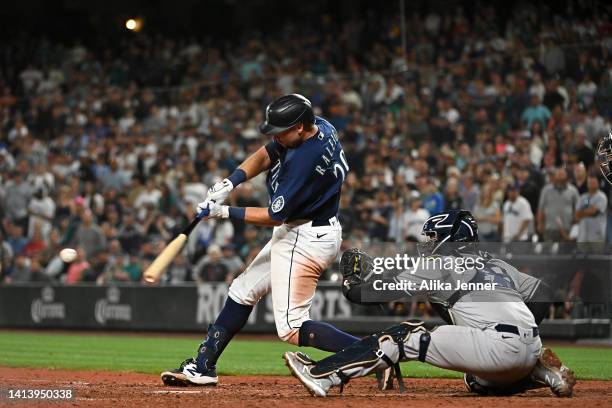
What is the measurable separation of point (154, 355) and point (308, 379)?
5.73m

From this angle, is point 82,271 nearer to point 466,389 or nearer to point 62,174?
point 62,174

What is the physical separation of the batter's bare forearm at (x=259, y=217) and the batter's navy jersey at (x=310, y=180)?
40 mm

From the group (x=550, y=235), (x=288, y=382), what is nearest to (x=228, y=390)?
(x=288, y=382)

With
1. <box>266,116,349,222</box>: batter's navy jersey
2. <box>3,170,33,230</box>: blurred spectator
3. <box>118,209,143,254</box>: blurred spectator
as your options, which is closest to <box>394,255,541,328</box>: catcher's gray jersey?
<box>266,116,349,222</box>: batter's navy jersey

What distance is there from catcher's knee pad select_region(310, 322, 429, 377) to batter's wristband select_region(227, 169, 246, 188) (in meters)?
1.55

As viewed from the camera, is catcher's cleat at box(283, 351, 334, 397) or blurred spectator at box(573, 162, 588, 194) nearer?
catcher's cleat at box(283, 351, 334, 397)

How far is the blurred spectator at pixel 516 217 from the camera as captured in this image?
13.0 metres

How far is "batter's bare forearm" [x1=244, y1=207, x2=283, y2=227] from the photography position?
670 cm

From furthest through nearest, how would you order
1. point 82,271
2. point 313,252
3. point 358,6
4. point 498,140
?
point 358,6 < point 82,271 < point 498,140 < point 313,252

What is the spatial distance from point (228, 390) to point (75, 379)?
1862 mm

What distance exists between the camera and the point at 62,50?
24297 mm

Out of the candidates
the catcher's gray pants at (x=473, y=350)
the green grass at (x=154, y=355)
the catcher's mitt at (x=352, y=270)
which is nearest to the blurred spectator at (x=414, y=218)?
the green grass at (x=154, y=355)

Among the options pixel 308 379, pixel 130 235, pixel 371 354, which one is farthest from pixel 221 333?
pixel 130 235

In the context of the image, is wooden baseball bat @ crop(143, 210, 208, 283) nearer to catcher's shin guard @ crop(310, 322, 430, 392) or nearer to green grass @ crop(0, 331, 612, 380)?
catcher's shin guard @ crop(310, 322, 430, 392)
